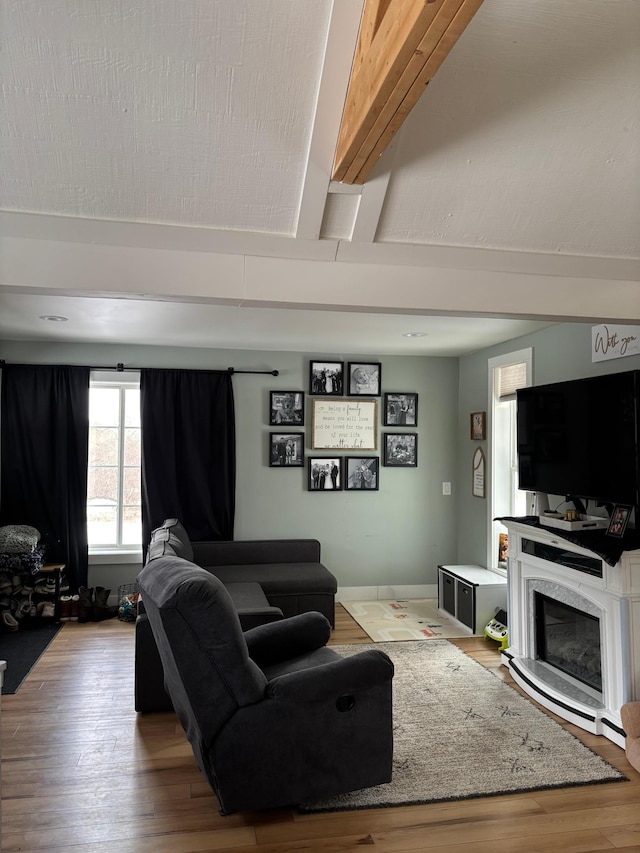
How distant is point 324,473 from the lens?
6109 mm

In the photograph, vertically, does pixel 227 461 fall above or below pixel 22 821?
above

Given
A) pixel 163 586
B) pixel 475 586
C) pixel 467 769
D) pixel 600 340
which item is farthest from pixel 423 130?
pixel 475 586

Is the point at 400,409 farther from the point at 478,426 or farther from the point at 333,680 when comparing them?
the point at 333,680

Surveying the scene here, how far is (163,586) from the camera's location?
8.05 feet

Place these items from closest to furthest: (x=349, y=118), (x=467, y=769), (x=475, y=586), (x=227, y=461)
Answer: (x=349, y=118), (x=467, y=769), (x=475, y=586), (x=227, y=461)

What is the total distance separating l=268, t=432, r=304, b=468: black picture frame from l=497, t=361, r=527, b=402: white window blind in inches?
74.8

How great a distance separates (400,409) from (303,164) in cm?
414

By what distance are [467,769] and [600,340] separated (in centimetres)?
265

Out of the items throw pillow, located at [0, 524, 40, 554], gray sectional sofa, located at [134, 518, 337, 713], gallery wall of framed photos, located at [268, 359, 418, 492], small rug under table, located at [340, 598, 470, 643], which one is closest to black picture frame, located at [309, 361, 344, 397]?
gallery wall of framed photos, located at [268, 359, 418, 492]

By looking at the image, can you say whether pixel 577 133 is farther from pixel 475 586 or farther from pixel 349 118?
pixel 475 586

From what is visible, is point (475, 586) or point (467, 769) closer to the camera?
point (467, 769)

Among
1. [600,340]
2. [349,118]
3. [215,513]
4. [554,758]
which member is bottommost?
[554,758]

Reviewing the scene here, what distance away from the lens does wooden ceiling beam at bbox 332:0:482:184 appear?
1.42 m

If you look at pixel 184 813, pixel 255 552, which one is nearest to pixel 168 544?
pixel 184 813
